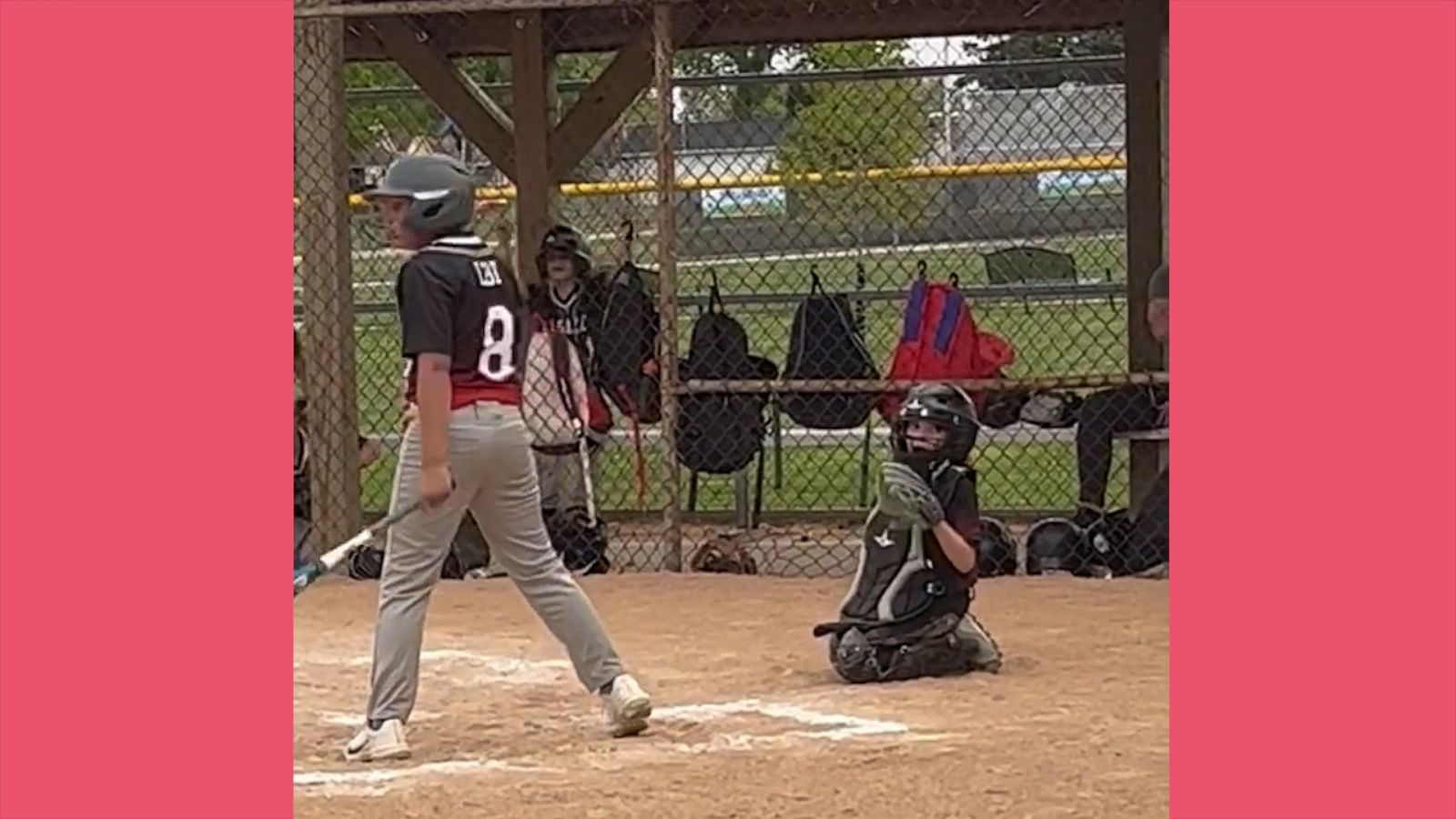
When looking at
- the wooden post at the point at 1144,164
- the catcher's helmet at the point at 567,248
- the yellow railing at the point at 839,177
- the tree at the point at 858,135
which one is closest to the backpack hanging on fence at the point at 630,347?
the catcher's helmet at the point at 567,248

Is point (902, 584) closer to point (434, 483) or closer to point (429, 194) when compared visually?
point (434, 483)

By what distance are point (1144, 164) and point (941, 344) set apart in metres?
1.33

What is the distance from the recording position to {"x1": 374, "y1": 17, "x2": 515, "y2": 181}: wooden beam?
11484 mm

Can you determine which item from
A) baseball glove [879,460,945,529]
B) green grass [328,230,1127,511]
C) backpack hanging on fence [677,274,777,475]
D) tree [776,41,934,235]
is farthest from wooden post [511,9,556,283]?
baseball glove [879,460,945,529]

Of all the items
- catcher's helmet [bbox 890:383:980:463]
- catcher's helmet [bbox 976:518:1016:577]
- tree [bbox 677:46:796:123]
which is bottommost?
catcher's helmet [bbox 976:518:1016:577]

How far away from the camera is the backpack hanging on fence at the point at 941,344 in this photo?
10.2 m

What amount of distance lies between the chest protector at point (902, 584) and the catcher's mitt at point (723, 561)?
300 cm

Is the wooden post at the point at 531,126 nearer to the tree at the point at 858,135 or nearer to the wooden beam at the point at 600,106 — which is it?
the wooden beam at the point at 600,106

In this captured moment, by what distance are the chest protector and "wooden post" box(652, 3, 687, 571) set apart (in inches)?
114

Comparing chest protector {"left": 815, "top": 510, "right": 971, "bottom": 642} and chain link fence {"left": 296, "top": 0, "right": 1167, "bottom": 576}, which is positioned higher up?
chain link fence {"left": 296, "top": 0, "right": 1167, "bottom": 576}

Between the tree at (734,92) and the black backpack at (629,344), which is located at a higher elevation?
the tree at (734,92)

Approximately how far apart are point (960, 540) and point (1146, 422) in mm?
3488

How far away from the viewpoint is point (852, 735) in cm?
599

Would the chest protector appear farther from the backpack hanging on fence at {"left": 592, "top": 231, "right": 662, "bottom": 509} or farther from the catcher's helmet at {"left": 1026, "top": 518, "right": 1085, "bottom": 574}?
the backpack hanging on fence at {"left": 592, "top": 231, "right": 662, "bottom": 509}
